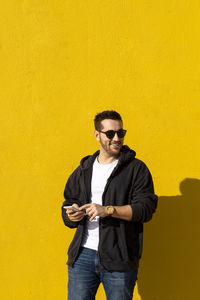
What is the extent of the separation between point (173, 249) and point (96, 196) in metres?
1.09

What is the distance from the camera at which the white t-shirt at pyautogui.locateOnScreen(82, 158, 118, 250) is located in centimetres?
261

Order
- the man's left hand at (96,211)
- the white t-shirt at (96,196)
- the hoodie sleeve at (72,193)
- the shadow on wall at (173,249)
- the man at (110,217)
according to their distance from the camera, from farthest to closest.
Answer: the shadow on wall at (173,249)
the hoodie sleeve at (72,193)
the white t-shirt at (96,196)
the man at (110,217)
the man's left hand at (96,211)

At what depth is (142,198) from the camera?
2.52 metres

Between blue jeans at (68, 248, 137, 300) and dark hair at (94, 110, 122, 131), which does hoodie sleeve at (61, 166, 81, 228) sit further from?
dark hair at (94, 110, 122, 131)

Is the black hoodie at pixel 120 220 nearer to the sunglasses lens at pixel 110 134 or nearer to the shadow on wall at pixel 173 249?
the sunglasses lens at pixel 110 134

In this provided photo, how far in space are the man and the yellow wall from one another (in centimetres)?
73

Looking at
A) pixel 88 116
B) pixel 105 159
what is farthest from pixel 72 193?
pixel 88 116

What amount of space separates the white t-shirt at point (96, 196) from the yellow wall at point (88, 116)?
2.44ft

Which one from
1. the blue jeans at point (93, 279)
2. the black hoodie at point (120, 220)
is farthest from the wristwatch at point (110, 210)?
the blue jeans at point (93, 279)

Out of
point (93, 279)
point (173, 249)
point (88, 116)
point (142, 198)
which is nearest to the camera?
point (142, 198)

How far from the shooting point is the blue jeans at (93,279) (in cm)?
248

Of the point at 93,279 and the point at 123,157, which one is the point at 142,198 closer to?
the point at 123,157

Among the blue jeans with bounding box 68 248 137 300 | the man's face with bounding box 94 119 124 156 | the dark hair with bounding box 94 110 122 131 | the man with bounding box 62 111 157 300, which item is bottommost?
the blue jeans with bounding box 68 248 137 300

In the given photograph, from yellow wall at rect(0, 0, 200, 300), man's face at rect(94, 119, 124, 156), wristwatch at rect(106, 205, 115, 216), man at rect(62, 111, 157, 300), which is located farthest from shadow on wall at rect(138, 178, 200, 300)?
wristwatch at rect(106, 205, 115, 216)
